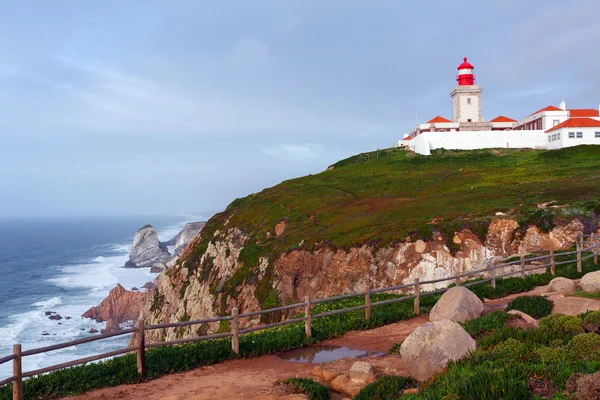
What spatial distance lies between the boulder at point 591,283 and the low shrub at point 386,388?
36.4 feet

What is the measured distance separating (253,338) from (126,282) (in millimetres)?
89530

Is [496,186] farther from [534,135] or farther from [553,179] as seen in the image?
[534,135]

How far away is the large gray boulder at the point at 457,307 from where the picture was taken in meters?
15.1

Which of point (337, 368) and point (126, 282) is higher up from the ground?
point (337, 368)

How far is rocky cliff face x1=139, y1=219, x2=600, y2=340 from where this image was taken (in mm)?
37188

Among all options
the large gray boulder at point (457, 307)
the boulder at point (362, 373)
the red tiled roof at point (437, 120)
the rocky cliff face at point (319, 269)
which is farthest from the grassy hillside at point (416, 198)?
the boulder at point (362, 373)

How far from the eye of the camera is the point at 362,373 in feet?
36.4

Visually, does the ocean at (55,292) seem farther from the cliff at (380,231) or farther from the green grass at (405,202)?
the green grass at (405,202)

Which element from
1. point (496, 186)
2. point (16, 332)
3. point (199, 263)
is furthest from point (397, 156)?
point (16, 332)

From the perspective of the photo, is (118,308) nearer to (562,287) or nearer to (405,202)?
(405,202)

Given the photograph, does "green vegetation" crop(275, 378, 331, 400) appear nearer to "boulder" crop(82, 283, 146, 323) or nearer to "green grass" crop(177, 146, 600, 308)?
"green grass" crop(177, 146, 600, 308)

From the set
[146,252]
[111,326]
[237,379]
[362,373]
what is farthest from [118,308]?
[362,373]

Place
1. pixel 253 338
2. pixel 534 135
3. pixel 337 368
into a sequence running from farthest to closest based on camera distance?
pixel 534 135 → pixel 253 338 → pixel 337 368

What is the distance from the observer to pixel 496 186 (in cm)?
5594
